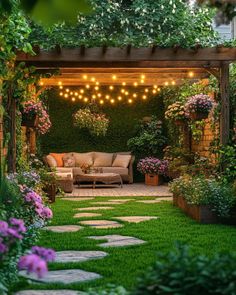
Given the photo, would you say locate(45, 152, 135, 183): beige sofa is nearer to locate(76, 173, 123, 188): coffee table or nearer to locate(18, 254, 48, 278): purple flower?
locate(76, 173, 123, 188): coffee table

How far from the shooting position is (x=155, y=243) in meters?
5.75

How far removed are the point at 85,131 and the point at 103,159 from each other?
1289mm

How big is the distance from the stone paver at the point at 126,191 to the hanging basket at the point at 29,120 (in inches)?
87.4

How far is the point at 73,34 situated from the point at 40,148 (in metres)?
4.54

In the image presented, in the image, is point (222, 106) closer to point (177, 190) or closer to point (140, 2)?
point (177, 190)

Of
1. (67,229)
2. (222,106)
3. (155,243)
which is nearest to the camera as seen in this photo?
(155,243)

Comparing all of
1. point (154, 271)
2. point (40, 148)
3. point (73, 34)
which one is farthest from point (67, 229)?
point (40, 148)

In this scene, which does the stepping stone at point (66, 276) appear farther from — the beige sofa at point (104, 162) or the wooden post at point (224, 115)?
the beige sofa at point (104, 162)

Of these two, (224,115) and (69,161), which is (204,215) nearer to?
(224,115)

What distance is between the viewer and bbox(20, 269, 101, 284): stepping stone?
4037 millimetres

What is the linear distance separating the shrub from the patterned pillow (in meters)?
12.7

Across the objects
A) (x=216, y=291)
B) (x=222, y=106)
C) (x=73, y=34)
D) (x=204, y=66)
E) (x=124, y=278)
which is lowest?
(x=124, y=278)

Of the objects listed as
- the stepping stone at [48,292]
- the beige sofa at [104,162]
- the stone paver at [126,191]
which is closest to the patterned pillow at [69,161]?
the beige sofa at [104,162]

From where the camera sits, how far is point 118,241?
5.90 metres
